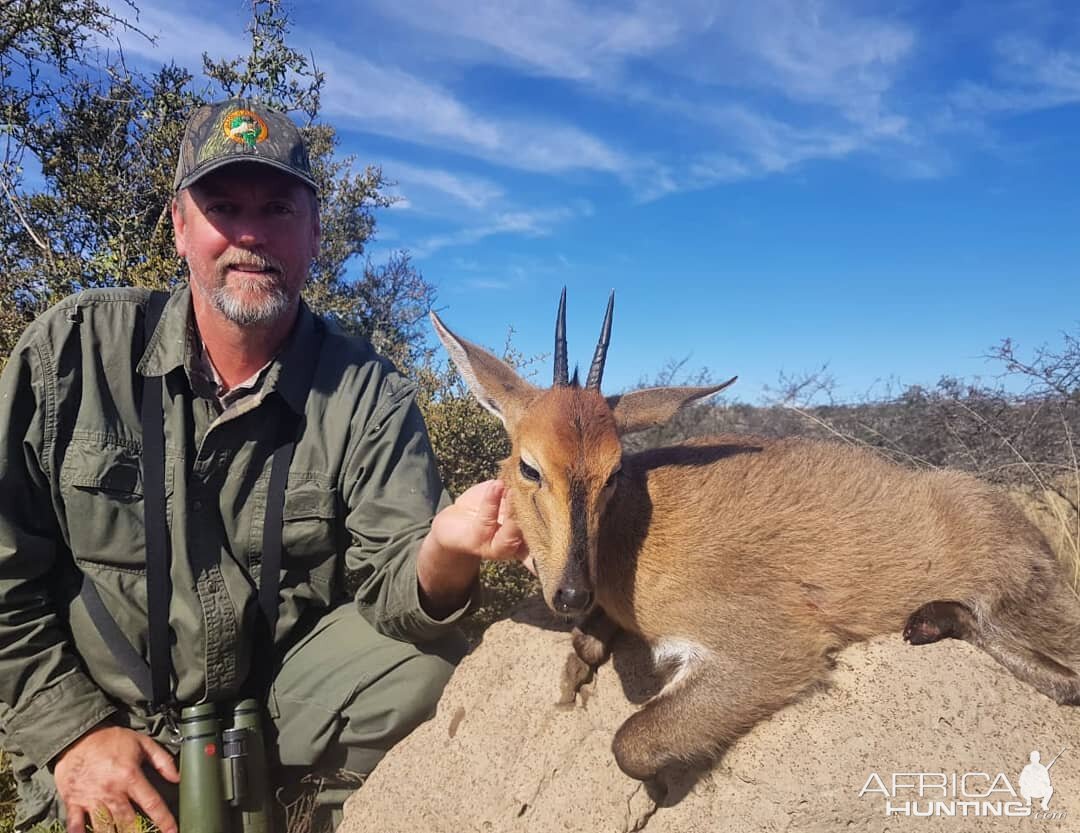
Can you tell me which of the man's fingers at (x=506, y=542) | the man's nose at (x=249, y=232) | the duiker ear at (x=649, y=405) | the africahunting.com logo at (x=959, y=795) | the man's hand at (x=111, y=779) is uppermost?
the man's nose at (x=249, y=232)

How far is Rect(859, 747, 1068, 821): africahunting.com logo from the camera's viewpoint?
11.0 ft

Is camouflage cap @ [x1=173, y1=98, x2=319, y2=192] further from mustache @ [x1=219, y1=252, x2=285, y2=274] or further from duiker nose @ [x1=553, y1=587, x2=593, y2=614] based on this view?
duiker nose @ [x1=553, y1=587, x2=593, y2=614]

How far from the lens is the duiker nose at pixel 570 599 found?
350 cm

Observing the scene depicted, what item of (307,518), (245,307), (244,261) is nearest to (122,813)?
(307,518)

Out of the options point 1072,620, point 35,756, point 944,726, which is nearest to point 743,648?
point 944,726

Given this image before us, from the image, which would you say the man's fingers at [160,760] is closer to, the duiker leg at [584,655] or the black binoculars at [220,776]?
the black binoculars at [220,776]

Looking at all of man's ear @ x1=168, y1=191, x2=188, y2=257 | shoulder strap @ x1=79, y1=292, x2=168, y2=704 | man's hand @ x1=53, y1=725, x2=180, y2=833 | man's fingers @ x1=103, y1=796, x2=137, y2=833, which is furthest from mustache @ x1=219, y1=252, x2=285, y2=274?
man's fingers @ x1=103, y1=796, x2=137, y2=833

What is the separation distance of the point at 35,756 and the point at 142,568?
1.01 m

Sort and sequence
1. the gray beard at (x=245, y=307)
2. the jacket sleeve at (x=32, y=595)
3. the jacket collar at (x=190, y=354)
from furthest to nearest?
the gray beard at (x=245, y=307) → the jacket collar at (x=190, y=354) → the jacket sleeve at (x=32, y=595)

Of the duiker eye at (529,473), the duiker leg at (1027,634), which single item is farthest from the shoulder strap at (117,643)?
the duiker leg at (1027,634)

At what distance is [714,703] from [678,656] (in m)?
0.37

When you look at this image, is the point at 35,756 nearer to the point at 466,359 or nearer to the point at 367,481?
the point at 367,481

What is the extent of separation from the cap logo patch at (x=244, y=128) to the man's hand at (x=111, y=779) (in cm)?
326

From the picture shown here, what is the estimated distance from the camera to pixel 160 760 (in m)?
4.26
